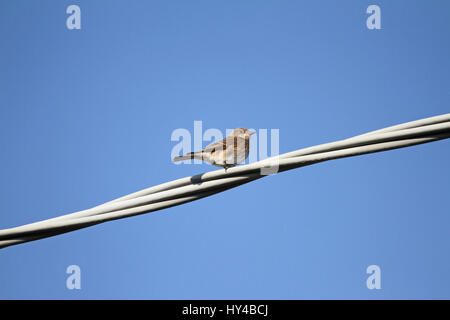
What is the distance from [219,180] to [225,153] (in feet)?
7.26

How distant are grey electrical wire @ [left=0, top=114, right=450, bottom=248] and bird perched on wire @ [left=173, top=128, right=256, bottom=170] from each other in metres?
2.03

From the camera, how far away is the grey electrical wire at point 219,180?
254cm

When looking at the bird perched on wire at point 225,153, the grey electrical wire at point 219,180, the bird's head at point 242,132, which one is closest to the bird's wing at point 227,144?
the bird perched on wire at point 225,153

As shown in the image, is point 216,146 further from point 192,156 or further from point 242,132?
point 242,132

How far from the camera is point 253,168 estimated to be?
2.67 m

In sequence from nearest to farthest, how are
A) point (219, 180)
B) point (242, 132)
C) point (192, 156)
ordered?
point (219, 180), point (192, 156), point (242, 132)

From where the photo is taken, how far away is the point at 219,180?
2668mm

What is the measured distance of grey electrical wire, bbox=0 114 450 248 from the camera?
100 inches

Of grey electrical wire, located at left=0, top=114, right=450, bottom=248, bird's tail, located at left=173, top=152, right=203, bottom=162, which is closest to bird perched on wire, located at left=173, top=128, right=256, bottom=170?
bird's tail, located at left=173, top=152, right=203, bottom=162

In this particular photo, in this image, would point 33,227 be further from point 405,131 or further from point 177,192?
point 405,131

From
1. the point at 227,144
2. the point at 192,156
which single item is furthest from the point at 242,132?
the point at 192,156
